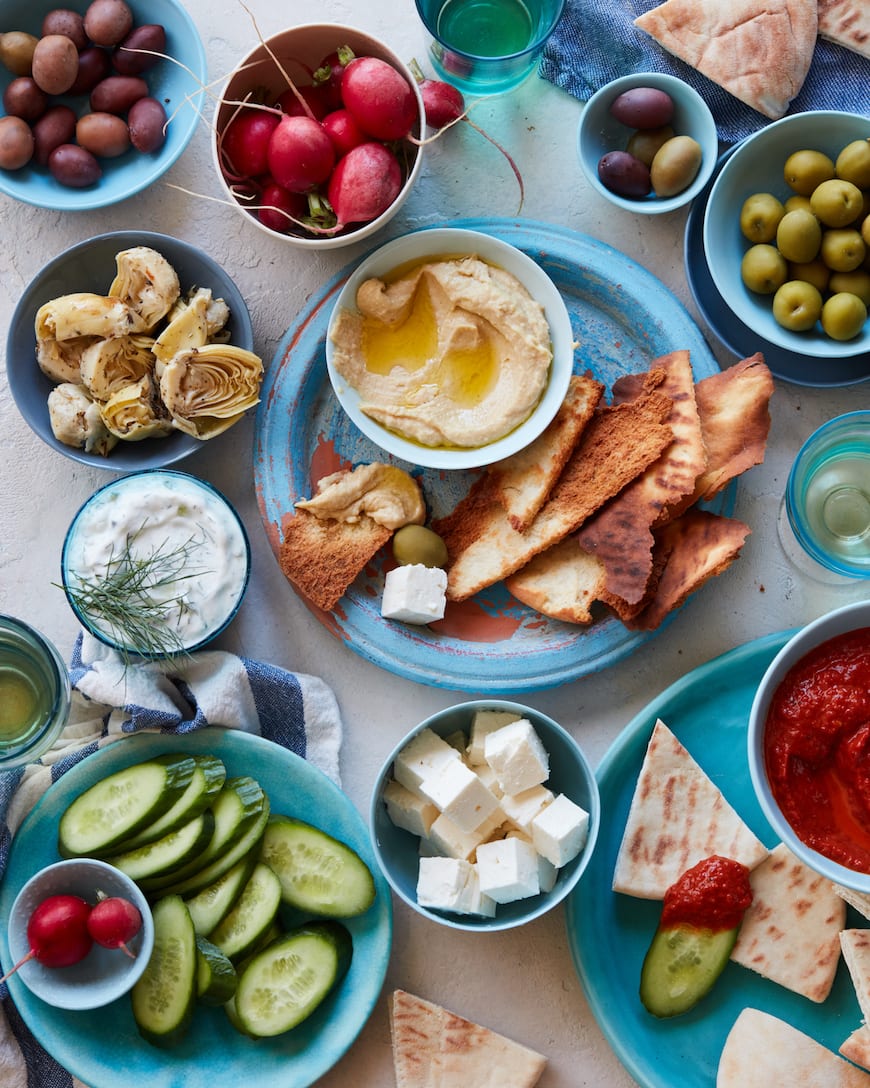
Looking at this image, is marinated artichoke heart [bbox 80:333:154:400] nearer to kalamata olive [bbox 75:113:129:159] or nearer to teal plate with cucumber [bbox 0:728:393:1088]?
kalamata olive [bbox 75:113:129:159]

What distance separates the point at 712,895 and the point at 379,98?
7.25ft

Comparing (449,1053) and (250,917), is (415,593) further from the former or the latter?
(449,1053)

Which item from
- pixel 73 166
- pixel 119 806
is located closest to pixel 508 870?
pixel 119 806

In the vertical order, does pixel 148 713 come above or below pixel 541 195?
below

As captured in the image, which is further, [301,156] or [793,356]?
[793,356]

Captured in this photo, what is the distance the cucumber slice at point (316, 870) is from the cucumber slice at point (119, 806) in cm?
29

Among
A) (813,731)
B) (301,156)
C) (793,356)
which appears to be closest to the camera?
(813,731)

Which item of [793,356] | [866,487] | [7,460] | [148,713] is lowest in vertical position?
[148,713]

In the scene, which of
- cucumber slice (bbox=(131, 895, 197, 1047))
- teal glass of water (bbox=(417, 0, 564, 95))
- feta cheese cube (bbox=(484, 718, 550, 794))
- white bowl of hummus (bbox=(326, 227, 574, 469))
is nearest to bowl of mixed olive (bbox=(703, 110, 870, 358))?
white bowl of hummus (bbox=(326, 227, 574, 469))

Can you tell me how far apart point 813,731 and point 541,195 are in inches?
65.5

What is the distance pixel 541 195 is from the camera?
3.04m

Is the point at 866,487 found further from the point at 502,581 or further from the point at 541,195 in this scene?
the point at 541,195

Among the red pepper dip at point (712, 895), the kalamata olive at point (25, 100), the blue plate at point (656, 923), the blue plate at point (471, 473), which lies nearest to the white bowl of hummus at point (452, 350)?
the blue plate at point (471, 473)

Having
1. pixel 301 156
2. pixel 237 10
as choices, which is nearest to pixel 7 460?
pixel 301 156
